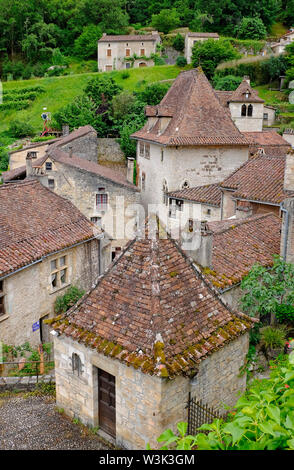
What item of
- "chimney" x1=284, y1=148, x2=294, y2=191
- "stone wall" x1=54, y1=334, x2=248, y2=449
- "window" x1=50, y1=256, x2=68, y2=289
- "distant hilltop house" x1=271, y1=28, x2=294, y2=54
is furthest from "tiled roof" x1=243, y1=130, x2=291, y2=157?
"distant hilltop house" x1=271, y1=28, x2=294, y2=54

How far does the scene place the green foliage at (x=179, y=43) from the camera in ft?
245

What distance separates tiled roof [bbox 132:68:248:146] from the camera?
26.9 m

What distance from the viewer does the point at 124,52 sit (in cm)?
7212

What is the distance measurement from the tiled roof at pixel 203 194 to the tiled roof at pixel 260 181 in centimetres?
247

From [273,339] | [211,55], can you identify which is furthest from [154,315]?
[211,55]

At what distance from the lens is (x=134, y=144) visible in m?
39.4

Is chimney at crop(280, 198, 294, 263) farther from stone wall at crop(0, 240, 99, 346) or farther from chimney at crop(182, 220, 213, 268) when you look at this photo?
stone wall at crop(0, 240, 99, 346)

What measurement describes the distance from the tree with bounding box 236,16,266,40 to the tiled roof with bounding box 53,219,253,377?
78.8 metres

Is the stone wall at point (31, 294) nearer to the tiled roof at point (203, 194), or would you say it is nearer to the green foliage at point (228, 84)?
the tiled roof at point (203, 194)

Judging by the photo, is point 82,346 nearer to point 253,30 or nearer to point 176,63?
point 176,63

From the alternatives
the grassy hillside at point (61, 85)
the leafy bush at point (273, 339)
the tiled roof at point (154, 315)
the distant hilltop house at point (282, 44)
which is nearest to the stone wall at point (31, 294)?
the tiled roof at point (154, 315)

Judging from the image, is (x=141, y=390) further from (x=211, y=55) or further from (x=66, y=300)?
(x=211, y=55)

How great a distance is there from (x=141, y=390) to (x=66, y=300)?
32.7 ft
